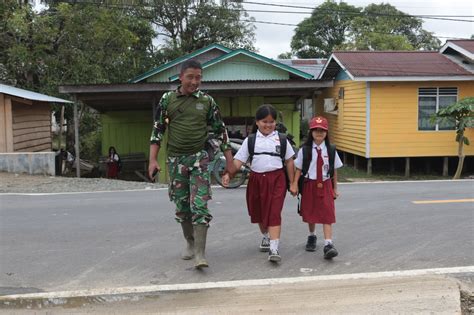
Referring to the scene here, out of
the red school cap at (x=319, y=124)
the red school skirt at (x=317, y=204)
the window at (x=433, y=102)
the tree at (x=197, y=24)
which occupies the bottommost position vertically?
the red school skirt at (x=317, y=204)

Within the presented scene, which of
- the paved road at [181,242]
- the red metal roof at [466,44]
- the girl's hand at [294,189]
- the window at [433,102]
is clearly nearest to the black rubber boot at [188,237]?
the paved road at [181,242]

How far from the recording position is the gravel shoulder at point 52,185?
1082cm

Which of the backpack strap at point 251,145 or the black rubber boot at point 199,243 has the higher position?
the backpack strap at point 251,145

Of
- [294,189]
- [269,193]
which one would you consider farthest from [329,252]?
[269,193]

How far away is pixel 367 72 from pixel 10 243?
12.8 m

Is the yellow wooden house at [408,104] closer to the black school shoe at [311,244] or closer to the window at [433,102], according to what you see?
the window at [433,102]

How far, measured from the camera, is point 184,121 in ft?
15.2

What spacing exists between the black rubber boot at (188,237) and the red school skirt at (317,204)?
1.19 m

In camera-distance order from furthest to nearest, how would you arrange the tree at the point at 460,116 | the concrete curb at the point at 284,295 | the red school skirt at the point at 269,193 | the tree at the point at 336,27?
1. the tree at the point at 336,27
2. the tree at the point at 460,116
3. the red school skirt at the point at 269,193
4. the concrete curb at the point at 284,295

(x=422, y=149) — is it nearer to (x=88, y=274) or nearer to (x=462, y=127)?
(x=462, y=127)

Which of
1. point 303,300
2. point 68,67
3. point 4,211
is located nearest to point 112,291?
point 303,300

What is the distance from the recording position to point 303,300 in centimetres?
409

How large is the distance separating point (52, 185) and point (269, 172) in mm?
7852

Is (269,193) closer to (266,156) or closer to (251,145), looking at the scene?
(266,156)
